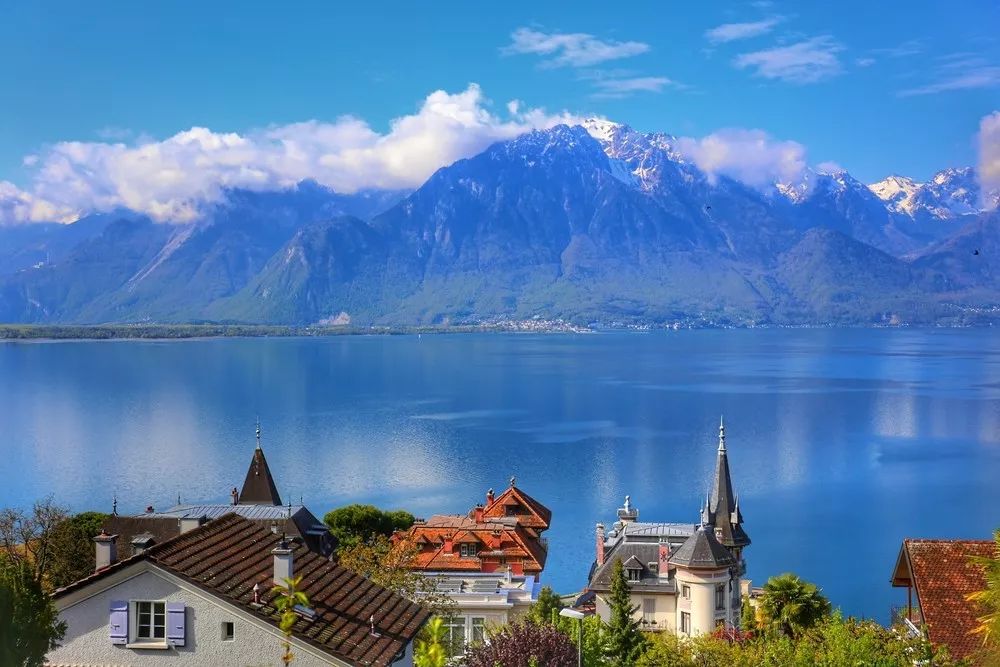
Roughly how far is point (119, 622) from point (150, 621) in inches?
18.6

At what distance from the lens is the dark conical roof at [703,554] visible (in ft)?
117

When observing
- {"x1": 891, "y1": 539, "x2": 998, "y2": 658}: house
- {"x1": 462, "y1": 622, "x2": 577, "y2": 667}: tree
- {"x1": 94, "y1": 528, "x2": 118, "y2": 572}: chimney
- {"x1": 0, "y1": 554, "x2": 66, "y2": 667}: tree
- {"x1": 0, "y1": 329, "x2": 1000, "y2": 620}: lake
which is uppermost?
{"x1": 0, "y1": 554, "x2": 66, "y2": 667}: tree

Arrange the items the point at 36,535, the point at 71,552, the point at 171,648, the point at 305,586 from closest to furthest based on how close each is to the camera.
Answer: the point at 171,648, the point at 305,586, the point at 71,552, the point at 36,535

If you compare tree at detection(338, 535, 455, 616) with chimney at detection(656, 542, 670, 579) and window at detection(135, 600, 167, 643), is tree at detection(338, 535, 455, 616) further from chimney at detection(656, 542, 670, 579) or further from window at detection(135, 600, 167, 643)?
window at detection(135, 600, 167, 643)

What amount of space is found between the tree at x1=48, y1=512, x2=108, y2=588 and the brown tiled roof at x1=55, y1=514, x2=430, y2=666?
2559 centimetres

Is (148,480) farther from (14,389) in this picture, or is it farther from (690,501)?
(14,389)

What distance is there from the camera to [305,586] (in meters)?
18.0

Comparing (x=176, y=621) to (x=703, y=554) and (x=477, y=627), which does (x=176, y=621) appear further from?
(x=703, y=554)

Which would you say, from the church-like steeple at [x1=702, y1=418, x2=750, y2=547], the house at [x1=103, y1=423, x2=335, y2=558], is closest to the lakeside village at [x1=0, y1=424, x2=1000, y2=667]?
the house at [x1=103, y1=423, x2=335, y2=558]

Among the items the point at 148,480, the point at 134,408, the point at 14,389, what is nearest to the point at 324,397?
the point at 134,408

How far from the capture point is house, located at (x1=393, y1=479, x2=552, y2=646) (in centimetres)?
3291

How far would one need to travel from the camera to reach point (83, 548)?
4506 centimetres

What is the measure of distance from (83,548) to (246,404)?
10734 centimetres

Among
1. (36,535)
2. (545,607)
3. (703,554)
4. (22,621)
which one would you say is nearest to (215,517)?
(545,607)
